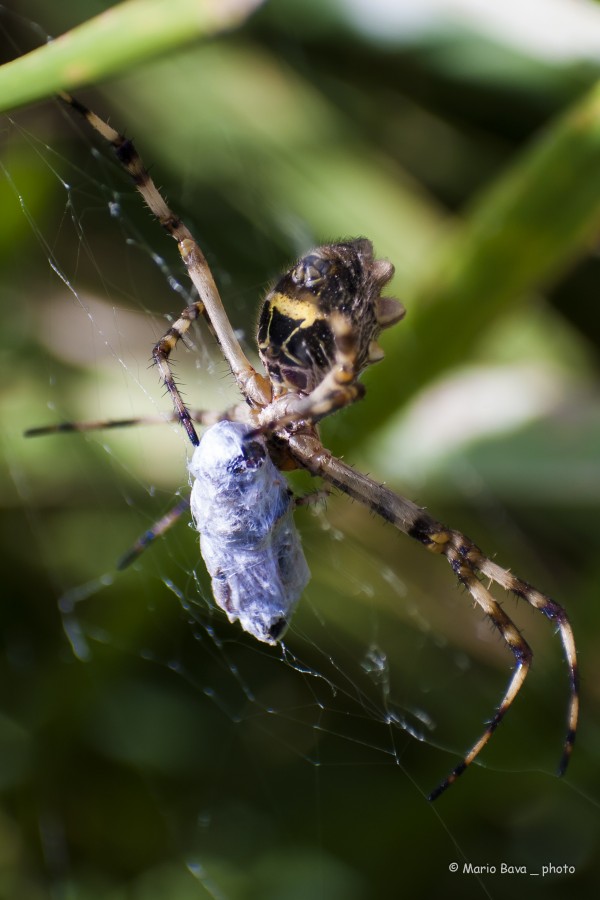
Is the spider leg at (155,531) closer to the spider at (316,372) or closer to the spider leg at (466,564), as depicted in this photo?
the spider at (316,372)

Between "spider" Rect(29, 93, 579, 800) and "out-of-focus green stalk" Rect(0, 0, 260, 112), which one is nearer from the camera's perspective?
"out-of-focus green stalk" Rect(0, 0, 260, 112)

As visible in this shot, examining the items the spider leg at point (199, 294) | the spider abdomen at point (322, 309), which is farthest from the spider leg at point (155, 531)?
the spider abdomen at point (322, 309)

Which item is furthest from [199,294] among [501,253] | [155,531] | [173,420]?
[501,253]

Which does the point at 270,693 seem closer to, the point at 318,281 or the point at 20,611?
the point at 20,611

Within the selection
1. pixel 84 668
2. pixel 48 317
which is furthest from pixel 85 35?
pixel 84 668

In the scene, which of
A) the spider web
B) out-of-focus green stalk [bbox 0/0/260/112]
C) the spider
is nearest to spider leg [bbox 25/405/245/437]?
the spider

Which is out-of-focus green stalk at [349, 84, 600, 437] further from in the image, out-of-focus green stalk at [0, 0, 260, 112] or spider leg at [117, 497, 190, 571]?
out-of-focus green stalk at [0, 0, 260, 112]
